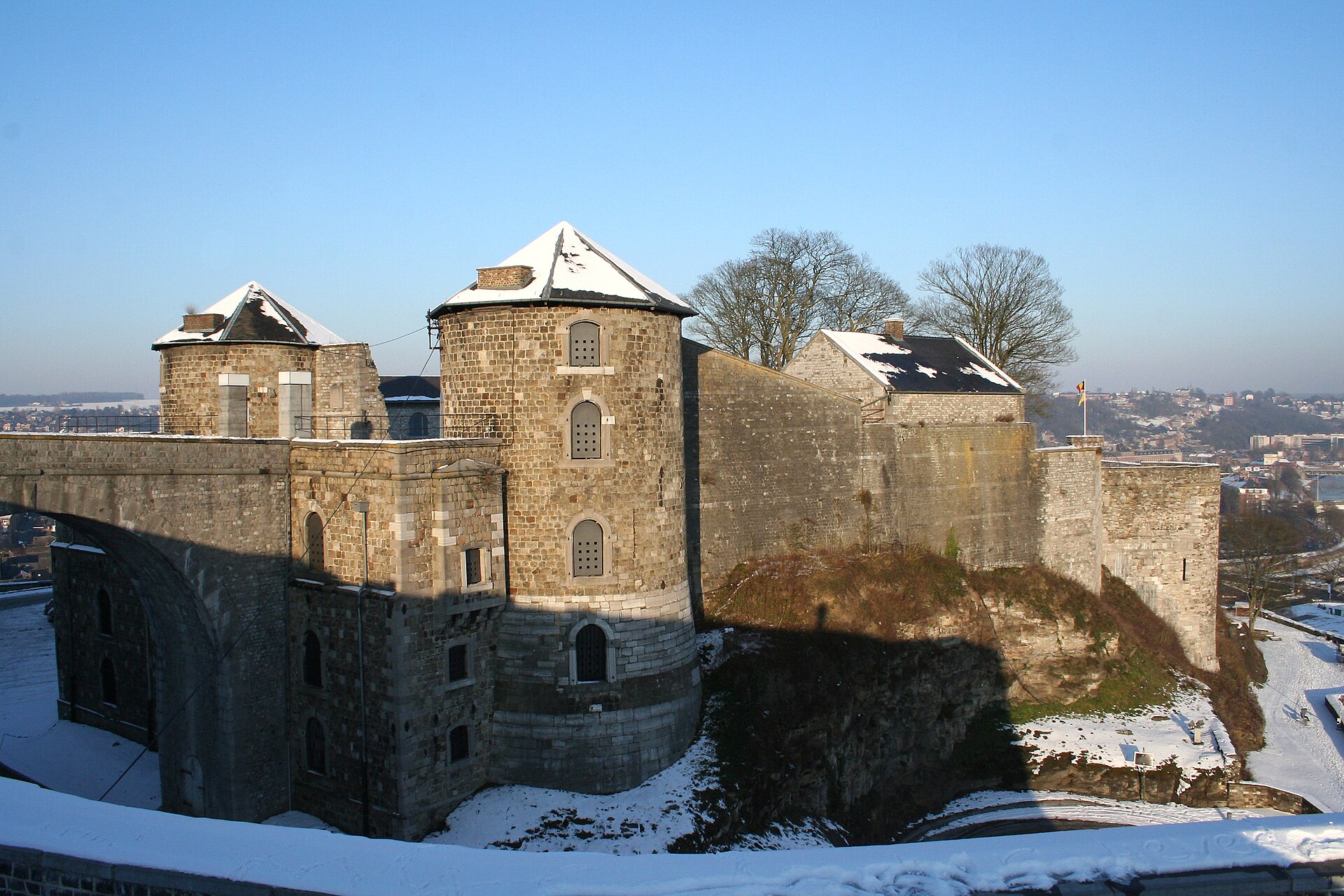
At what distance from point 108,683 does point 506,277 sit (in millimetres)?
13793

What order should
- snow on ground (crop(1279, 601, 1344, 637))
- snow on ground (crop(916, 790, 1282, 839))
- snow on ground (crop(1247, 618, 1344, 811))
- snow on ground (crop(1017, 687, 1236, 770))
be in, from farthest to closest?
1. snow on ground (crop(1279, 601, 1344, 637))
2. snow on ground (crop(1247, 618, 1344, 811))
3. snow on ground (crop(1017, 687, 1236, 770))
4. snow on ground (crop(916, 790, 1282, 839))

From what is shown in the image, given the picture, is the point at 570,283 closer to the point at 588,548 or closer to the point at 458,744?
the point at 588,548

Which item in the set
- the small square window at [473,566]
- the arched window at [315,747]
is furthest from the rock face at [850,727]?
the arched window at [315,747]

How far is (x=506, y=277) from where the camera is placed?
1814 centimetres

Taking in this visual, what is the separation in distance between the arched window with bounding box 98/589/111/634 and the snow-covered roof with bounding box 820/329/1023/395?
21.9 m

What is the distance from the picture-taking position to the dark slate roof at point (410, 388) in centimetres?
4075

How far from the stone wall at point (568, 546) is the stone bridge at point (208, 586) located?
4.15 m

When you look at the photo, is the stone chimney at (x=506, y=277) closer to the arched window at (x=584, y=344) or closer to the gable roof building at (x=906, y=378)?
the arched window at (x=584, y=344)

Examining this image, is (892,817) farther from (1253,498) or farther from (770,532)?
(1253,498)

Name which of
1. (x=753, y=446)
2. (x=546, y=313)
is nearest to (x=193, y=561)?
(x=546, y=313)

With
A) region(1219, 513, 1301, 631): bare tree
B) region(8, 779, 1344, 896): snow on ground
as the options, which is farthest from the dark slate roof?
region(1219, 513, 1301, 631): bare tree

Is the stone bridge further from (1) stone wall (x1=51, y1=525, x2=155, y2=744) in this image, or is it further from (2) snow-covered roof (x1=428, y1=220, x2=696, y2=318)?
(2) snow-covered roof (x1=428, y1=220, x2=696, y2=318)

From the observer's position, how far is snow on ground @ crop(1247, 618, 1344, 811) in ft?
86.9

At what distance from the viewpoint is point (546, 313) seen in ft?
58.2
